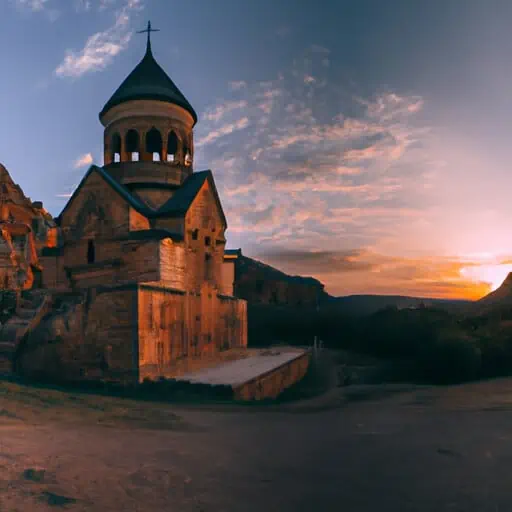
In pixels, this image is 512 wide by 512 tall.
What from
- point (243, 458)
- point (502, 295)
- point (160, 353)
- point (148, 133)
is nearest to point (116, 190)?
point (148, 133)

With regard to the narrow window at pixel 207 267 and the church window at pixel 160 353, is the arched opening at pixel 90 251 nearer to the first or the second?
the narrow window at pixel 207 267

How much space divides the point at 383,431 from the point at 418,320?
32.7m

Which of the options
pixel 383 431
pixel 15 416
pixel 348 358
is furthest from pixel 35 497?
pixel 348 358

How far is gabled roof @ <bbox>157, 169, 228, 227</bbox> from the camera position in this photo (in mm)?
17278

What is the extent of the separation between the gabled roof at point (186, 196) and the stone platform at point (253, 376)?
5.89 metres

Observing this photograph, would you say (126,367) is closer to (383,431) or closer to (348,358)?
(383,431)

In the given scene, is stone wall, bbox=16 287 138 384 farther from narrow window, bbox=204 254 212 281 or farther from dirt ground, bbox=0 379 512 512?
narrow window, bbox=204 254 212 281

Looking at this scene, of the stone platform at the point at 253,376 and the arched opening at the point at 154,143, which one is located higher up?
the arched opening at the point at 154,143

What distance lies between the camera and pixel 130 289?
1255cm

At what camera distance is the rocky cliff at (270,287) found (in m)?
62.1

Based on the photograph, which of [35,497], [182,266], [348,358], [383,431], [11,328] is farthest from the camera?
[348,358]

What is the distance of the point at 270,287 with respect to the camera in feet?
212

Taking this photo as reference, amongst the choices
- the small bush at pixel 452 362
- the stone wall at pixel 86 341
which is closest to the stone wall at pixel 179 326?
the stone wall at pixel 86 341

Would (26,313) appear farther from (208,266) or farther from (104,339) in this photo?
(208,266)
